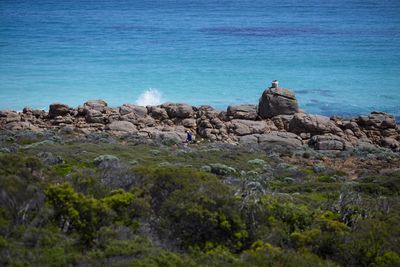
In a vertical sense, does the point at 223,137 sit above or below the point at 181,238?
above

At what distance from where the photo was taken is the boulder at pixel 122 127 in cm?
3284

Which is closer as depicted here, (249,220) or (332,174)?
(249,220)

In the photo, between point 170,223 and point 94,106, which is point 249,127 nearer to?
point 94,106

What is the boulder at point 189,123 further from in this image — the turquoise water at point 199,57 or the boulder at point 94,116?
the turquoise water at point 199,57

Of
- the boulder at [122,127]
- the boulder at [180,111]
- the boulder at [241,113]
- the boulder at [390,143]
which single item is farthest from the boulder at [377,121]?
the boulder at [122,127]

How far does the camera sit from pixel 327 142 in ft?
103

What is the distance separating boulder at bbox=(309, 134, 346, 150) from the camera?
31.1 metres

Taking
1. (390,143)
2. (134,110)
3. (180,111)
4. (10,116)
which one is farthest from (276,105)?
(10,116)

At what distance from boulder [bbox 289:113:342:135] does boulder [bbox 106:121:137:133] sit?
9538 mm

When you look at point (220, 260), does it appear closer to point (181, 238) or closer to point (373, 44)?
point (181, 238)

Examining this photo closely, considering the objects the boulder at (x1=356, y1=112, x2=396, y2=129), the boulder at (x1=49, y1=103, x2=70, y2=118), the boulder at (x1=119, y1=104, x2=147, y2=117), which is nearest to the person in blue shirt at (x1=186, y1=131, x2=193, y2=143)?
the boulder at (x1=119, y1=104, x2=147, y2=117)

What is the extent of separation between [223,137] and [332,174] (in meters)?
9.06

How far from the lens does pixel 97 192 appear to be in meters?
14.3

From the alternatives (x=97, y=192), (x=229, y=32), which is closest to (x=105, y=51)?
(x=229, y=32)
